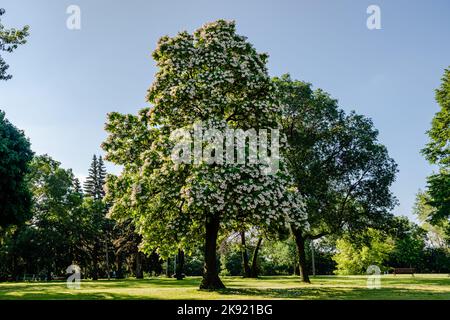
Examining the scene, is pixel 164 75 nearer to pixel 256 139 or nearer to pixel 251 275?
pixel 256 139

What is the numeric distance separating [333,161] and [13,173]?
95.6 ft

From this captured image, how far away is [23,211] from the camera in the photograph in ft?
106

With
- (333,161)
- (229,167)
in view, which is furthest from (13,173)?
(333,161)

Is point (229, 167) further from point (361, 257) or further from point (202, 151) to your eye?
point (361, 257)

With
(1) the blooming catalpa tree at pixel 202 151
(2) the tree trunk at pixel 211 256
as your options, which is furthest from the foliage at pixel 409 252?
(1) the blooming catalpa tree at pixel 202 151

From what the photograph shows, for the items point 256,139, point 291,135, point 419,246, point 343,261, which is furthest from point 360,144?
point 419,246

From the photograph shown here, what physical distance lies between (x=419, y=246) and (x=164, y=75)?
257 feet

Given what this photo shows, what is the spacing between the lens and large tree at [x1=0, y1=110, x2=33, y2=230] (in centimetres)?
2956

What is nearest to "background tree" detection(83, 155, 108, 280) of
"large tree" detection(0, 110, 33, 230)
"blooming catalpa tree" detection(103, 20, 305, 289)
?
"large tree" detection(0, 110, 33, 230)

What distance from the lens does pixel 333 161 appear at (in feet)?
133

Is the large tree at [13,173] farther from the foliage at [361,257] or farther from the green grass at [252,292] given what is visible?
the foliage at [361,257]

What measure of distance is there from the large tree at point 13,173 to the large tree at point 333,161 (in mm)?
23762

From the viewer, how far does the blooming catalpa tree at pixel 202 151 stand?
2288cm

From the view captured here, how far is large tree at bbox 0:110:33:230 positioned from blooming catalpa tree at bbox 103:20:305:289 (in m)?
8.57
